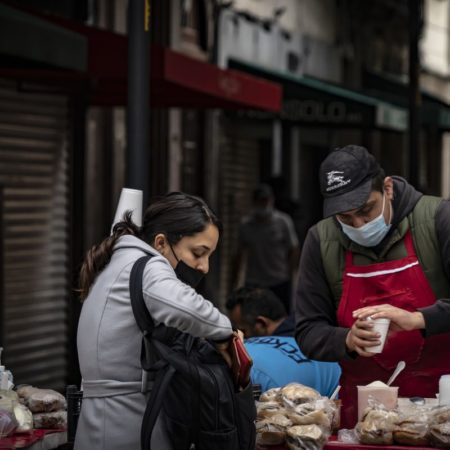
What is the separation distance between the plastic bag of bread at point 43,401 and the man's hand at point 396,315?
3.81 ft

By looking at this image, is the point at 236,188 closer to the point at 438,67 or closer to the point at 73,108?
the point at 73,108

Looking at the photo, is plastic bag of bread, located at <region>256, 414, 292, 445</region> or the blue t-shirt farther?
the blue t-shirt

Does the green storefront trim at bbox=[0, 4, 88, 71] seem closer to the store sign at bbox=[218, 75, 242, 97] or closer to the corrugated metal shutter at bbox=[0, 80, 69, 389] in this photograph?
the store sign at bbox=[218, 75, 242, 97]

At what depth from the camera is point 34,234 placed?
37.9 feet

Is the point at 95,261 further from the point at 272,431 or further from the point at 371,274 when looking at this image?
the point at 371,274

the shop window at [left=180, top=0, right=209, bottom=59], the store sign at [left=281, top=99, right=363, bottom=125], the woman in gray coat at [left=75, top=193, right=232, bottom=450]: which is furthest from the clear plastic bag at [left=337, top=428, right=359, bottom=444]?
the shop window at [left=180, top=0, right=209, bottom=59]

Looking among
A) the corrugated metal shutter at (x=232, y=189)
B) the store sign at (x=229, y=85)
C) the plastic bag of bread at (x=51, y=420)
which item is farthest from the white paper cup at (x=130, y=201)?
the corrugated metal shutter at (x=232, y=189)

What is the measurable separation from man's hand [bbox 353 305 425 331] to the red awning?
14.7 feet

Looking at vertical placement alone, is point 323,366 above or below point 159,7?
below

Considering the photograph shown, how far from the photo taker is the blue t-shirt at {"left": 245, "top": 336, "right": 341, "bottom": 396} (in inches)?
223

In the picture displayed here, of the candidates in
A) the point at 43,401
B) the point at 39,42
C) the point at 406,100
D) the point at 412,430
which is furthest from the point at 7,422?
the point at 406,100

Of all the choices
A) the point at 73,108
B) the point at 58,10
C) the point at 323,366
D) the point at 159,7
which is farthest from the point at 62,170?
the point at 323,366

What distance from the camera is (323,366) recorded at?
5.95m

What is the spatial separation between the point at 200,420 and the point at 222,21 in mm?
12490
